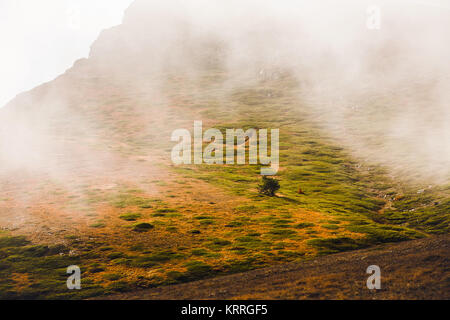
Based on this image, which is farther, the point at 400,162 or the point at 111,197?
the point at 400,162

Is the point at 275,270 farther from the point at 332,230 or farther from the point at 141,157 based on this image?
the point at 141,157

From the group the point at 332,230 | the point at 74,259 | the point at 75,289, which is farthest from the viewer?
the point at 332,230

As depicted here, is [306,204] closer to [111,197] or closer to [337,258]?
[337,258]

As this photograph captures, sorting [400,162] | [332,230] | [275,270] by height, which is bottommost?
[275,270]

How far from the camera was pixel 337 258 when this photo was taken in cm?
4809

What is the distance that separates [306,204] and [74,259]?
181 ft

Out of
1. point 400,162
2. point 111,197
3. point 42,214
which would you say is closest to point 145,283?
point 42,214

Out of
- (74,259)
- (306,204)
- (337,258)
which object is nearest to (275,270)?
(337,258)
